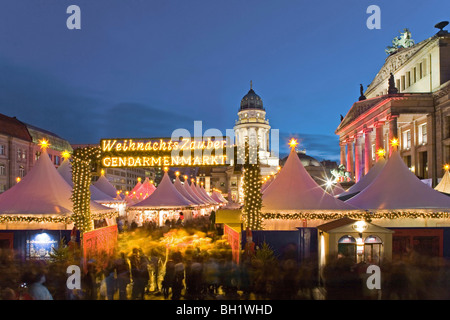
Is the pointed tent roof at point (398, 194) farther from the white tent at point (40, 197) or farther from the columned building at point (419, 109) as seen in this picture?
the columned building at point (419, 109)

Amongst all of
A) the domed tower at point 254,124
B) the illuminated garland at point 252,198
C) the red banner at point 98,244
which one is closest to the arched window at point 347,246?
the illuminated garland at point 252,198

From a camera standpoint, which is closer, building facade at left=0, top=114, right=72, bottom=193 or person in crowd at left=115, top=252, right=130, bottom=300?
person in crowd at left=115, top=252, right=130, bottom=300

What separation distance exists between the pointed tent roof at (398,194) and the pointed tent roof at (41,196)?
13.7 meters

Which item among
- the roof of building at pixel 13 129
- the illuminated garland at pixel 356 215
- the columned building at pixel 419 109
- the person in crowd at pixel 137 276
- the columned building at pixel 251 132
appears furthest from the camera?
the columned building at pixel 251 132

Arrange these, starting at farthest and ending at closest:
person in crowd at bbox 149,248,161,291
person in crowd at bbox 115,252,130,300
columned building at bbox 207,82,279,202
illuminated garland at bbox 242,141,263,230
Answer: columned building at bbox 207,82,279,202
illuminated garland at bbox 242,141,263,230
person in crowd at bbox 149,248,161,291
person in crowd at bbox 115,252,130,300

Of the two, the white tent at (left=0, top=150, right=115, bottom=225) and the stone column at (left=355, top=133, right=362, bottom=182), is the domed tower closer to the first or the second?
the stone column at (left=355, top=133, right=362, bottom=182)

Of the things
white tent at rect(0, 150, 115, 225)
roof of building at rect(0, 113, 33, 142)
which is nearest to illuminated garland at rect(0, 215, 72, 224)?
white tent at rect(0, 150, 115, 225)

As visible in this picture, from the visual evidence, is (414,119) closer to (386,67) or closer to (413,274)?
(386,67)

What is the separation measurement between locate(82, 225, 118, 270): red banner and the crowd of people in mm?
359

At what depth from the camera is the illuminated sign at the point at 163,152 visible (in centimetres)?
1928

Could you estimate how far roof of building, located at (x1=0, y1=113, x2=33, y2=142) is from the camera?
55.5m

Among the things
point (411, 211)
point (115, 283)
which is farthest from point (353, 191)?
point (115, 283)

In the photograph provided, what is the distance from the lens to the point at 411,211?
18.9 metres

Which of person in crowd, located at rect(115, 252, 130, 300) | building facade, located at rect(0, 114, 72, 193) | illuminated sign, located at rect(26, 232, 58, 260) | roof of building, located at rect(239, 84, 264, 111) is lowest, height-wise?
person in crowd, located at rect(115, 252, 130, 300)
